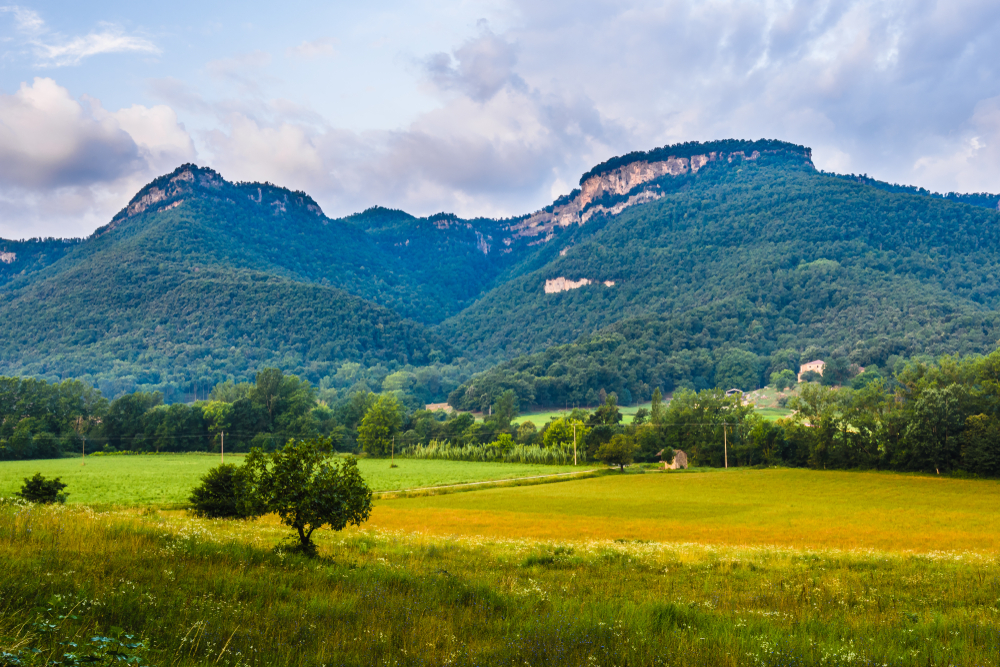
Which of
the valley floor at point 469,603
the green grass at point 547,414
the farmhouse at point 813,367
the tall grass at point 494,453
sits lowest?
the tall grass at point 494,453

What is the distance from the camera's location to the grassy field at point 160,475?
41750mm

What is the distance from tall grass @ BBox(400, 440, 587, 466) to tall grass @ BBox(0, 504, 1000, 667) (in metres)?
77.7

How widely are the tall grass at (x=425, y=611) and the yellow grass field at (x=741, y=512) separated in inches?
586

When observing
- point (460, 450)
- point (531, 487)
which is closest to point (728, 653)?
point (531, 487)

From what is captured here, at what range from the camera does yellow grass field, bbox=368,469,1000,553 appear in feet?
89.1

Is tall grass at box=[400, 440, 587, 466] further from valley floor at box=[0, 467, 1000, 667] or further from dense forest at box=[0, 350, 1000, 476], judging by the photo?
valley floor at box=[0, 467, 1000, 667]

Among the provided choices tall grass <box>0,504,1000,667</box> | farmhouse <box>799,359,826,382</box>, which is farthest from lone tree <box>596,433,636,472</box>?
farmhouse <box>799,359,826,382</box>

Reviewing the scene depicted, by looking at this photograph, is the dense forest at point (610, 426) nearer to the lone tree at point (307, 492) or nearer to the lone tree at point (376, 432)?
the lone tree at point (376, 432)

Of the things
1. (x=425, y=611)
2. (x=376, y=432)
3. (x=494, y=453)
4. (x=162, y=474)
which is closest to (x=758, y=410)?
(x=494, y=453)

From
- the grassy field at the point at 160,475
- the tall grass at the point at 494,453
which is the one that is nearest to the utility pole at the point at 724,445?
the tall grass at the point at 494,453

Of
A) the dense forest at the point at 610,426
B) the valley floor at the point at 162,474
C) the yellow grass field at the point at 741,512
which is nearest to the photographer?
the yellow grass field at the point at 741,512

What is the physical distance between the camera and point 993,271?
180 metres

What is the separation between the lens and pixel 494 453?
3716 inches

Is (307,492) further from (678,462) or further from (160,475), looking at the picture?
(678,462)
